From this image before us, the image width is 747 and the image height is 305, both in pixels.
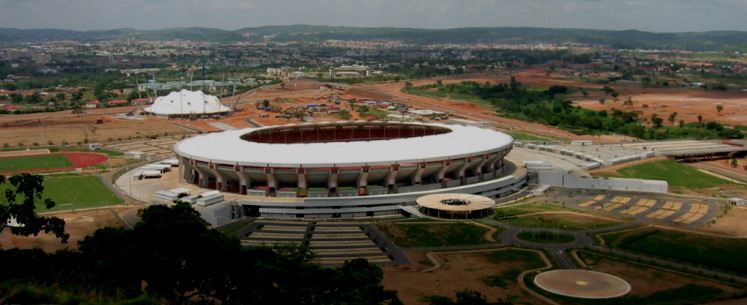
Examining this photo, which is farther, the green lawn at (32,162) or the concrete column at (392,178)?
the green lawn at (32,162)

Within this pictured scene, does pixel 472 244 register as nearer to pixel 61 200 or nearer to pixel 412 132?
pixel 412 132

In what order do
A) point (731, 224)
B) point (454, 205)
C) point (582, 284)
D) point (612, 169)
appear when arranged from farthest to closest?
point (612, 169) < point (454, 205) < point (731, 224) < point (582, 284)

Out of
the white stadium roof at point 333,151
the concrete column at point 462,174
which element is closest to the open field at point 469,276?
the white stadium roof at point 333,151

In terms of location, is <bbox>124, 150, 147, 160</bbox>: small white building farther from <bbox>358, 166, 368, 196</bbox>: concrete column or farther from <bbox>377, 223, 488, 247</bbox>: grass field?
<bbox>377, 223, 488, 247</bbox>: grass field

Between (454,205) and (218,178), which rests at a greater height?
(218,178)

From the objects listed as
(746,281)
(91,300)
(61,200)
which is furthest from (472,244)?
(61,200)

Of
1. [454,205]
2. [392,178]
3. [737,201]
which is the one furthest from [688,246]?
[392,178]

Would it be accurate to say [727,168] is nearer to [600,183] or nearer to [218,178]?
[600,183]

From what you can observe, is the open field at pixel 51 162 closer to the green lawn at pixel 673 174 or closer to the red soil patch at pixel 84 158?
the red soil patch at pixel 84 158
